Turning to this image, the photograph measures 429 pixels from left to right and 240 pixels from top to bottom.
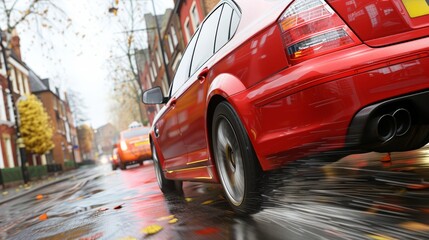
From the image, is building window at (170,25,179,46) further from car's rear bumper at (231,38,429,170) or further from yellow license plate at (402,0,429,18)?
yellow license plate at (402,0,429,18)

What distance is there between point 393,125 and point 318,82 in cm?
44

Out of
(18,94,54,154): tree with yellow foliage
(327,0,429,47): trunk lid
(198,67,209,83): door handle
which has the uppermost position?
(18,94,54,154): tree with yellow foliage

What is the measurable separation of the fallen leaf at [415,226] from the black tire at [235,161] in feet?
2.94

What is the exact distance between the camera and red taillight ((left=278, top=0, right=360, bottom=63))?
2.30 meters

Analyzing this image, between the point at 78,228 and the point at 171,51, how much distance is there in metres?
29.1

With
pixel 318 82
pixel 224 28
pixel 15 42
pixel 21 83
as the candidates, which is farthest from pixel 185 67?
pixel 21 83

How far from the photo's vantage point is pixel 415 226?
2.24 m

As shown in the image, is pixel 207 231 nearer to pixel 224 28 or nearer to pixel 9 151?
pixel 224 28

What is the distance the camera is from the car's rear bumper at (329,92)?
6.98ft

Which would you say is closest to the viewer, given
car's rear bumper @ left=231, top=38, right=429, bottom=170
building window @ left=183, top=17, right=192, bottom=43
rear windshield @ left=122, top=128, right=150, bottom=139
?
car's rear bumper @ left=231, top=38, right=429, bottom=170

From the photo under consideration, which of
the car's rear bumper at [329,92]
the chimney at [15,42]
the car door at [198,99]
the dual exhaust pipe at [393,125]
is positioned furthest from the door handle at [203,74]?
the chimney at [15,42]

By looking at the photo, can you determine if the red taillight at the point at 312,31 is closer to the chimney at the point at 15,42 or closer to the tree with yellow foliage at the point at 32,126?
the chimney at the point at 15,42

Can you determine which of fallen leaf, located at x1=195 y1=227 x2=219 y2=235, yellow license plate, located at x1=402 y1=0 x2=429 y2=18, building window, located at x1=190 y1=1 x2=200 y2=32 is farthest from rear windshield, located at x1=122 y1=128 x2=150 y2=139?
yellow license plate, located at x1=402 y1=0 x2=429 y2=18

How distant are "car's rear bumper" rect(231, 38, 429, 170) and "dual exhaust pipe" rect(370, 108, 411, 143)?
93 mm
